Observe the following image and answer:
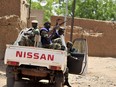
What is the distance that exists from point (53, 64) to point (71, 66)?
5.97 feet

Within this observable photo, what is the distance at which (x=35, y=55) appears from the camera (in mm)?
9516

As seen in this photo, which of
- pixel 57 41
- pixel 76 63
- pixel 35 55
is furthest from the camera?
pixel 76 63

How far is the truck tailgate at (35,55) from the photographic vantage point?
31.1ft

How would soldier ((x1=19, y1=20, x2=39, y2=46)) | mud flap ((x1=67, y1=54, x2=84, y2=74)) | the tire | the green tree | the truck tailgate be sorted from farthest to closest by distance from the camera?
1. the green tree
2. mud flap ((x1=67, y1=54, x2=84, y2=74))
3. soldier ((x1=19, y1=20, x2=39, y2=46))
4. the tire
5. the truck tailgate

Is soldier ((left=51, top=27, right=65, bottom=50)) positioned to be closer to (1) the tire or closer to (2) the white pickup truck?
(2) the white pickup truck

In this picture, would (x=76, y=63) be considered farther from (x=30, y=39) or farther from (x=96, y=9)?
(x=96, y=9)

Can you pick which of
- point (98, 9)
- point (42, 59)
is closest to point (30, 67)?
point (42, 59)

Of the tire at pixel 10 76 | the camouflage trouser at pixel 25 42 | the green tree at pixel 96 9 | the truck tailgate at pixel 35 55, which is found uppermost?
the green tree at pixel 96 9

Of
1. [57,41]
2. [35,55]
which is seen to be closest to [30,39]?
[57,41]

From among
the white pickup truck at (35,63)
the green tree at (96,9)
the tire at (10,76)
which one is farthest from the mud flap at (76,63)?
the green tree at (96,9)

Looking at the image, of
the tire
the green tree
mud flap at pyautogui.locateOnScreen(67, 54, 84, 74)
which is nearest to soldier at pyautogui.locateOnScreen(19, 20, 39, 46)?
the tire

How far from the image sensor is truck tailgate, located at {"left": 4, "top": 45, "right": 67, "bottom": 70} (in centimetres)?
948

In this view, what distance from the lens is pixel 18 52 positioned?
9523mm

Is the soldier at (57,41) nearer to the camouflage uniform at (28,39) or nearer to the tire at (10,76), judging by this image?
the camouflage uniform at (28,39)
